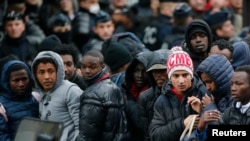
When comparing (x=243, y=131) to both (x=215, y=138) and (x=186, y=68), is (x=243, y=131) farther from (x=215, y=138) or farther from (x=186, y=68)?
(x=186, y=68)

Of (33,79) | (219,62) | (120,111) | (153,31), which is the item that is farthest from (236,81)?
(153,31)

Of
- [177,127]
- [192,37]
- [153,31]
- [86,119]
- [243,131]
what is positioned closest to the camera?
[243,131]

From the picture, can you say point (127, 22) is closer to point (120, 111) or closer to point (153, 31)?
point (153, 31)

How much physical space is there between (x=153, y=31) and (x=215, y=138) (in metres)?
7.71

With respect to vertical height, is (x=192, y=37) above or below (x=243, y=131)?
above

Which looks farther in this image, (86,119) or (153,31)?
(153,31)

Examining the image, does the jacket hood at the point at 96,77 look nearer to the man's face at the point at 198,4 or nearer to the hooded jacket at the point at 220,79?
the hooded jacket at the point at 220,79

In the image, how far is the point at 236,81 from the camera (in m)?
11.4

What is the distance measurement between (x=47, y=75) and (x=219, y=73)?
228cm

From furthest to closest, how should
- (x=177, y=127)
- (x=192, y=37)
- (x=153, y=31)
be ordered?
1. (x=153, y=31)
2. (x=192, y=37)
3. (x=177, y=127)

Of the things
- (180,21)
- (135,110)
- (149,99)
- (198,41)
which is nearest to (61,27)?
(180,21)

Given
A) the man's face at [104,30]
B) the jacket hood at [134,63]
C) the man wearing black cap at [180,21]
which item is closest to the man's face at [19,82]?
the jacket hood at [134,63]

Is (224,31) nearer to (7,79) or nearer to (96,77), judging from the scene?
(96,77)

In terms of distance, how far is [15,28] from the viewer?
17438mm
